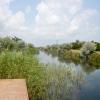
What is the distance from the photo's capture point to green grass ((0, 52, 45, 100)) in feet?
30.2

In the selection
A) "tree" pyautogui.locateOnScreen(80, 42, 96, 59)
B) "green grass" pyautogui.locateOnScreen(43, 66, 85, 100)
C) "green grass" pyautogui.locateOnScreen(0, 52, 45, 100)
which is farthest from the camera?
"tree" pyautogui.locateOnScreen(80, 42, 96, 59)

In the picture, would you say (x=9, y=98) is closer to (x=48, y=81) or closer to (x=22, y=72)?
(x=22, y=72)

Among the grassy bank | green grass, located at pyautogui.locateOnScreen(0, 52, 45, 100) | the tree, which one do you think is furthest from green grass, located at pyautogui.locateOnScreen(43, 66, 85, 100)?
the tree

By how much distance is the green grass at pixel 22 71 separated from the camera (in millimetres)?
9203

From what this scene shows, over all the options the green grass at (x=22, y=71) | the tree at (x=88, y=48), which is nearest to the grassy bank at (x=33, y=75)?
the green grass at (x=22, y=71)

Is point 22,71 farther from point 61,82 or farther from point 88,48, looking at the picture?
point 88,48

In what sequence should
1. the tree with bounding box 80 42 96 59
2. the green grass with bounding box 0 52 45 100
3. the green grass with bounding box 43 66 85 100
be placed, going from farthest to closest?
the tree with bounding box 80 42 96 59
the green grass with bounding box 43 66 85 100
the green grass with bounding box 0 52 45 100

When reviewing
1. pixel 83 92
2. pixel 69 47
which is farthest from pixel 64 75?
pixel 69 47

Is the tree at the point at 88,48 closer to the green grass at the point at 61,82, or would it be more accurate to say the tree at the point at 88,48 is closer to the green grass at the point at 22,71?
the green grass at the point at 61,82

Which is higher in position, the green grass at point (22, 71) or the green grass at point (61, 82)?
the green grass at point (22, 71)

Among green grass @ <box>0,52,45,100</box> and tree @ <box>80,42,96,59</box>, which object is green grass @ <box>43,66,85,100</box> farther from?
tree @ <box>80,42,96,59</box>

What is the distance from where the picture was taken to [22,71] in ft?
31.0

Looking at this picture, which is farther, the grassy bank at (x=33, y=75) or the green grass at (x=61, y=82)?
the green grass at (x=61, y=82)

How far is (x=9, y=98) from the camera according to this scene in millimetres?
4910
